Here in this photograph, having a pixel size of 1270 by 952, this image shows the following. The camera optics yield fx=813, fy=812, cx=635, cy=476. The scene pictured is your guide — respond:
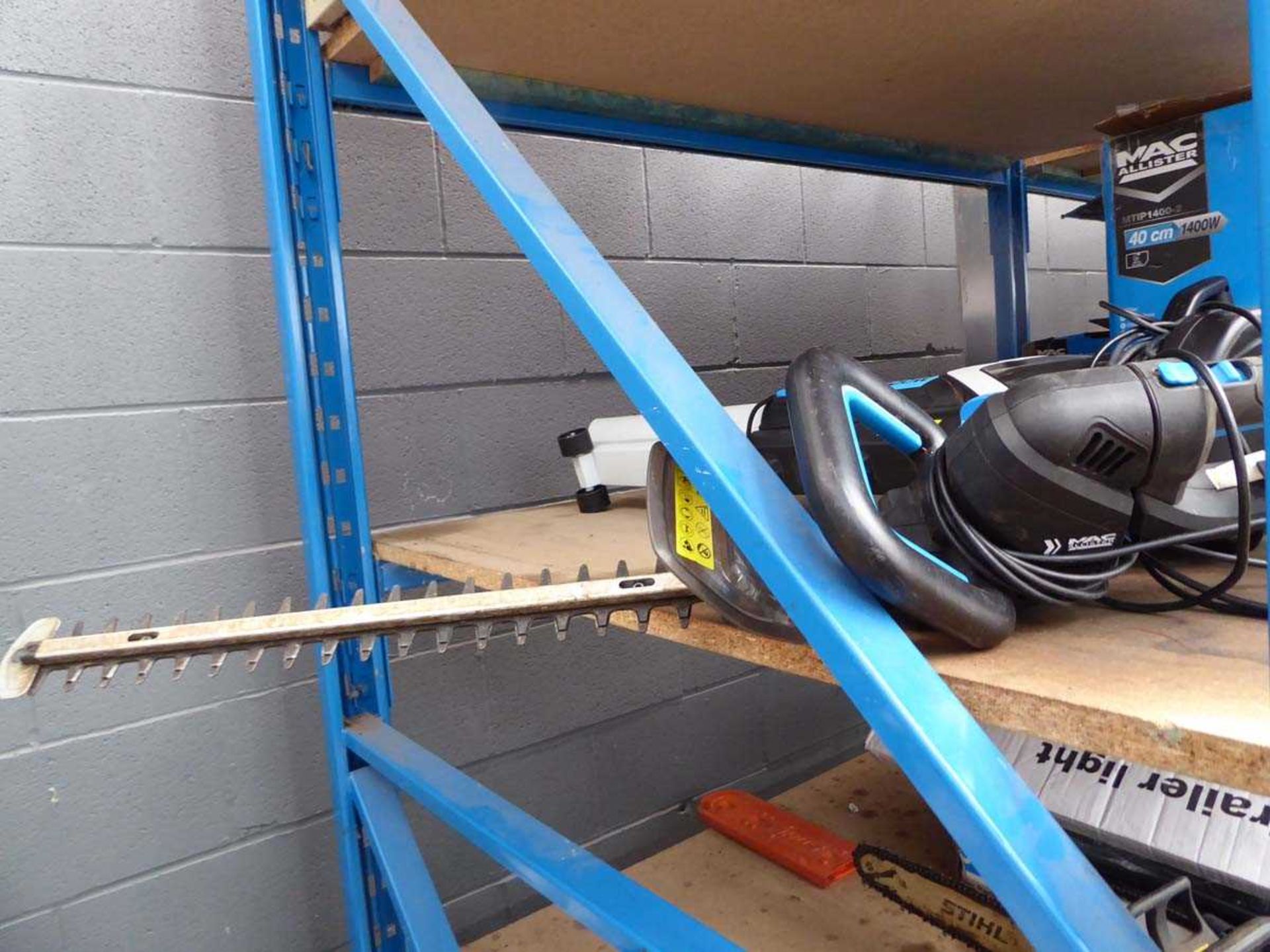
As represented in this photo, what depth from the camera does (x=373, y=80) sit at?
2.77 ft

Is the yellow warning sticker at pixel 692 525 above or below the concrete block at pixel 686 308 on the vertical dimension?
below

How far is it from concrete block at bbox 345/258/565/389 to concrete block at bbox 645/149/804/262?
27cm

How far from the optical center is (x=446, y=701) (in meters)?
1.23

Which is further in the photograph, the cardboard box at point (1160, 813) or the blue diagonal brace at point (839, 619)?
the cardboard box at point (1160, 813)

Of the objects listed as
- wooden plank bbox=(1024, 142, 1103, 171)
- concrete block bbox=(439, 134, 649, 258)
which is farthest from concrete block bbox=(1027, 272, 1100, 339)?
concrete block bbox=(439, 134, 649, 258)

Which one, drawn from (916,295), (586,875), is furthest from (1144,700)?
(916,295)

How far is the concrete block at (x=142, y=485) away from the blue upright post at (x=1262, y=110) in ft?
3.48

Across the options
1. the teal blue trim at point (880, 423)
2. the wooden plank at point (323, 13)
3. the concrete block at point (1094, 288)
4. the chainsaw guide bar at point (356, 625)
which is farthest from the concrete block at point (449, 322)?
the concrete block at point (1094, 288)

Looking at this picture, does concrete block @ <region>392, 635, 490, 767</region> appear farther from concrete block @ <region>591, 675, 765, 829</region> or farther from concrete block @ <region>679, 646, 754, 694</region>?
concrete block @ <region>679, 646, 754, 694</region>

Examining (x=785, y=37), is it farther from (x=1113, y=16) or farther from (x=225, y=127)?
(x=225, y=127)

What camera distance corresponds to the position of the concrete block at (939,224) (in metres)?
1.82

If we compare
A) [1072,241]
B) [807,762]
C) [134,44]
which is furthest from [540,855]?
[1072,241]

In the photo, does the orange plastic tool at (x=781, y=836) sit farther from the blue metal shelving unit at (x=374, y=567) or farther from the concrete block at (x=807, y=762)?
the blue metal shelving unit at (x=374, y=567)

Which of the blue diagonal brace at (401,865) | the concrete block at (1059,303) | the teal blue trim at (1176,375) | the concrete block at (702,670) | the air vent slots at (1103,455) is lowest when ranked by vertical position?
the concrete block at (702,670)
